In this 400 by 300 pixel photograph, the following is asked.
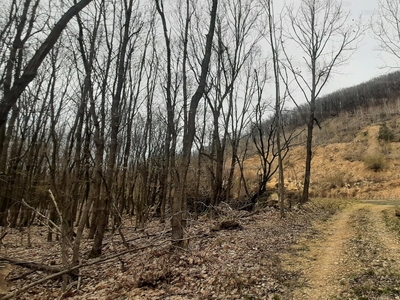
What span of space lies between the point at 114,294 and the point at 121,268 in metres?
1.30

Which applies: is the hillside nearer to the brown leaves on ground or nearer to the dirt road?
the dirt road

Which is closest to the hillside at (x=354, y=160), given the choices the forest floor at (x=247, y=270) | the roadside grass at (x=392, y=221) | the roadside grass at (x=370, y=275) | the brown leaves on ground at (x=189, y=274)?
the roadside grass at (x=392, y=221)

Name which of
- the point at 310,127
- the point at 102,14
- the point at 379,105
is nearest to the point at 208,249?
the point at 102,14

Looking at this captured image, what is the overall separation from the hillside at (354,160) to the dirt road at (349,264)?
11979 mm

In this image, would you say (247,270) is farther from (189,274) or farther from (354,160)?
(354,160)

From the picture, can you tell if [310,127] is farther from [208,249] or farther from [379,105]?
[379,105]

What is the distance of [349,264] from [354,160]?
30486 mm

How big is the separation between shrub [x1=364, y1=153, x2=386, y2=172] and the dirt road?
2127 centimetres

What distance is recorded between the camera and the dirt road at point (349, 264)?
423cm

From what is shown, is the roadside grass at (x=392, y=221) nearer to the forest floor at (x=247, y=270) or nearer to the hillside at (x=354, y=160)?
the forest floor at (x=247, y=270)

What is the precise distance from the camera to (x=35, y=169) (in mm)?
16422

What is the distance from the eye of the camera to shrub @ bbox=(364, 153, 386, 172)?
26828 mm

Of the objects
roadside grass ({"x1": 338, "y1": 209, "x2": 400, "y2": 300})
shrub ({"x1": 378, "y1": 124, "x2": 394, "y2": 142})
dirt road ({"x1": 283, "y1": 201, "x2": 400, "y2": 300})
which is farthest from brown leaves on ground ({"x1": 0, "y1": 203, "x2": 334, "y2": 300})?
shrub ({"x1": 378, "y1": 124, "x2": 394, "y2": 142})

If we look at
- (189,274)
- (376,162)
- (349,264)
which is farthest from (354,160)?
(189,274)
